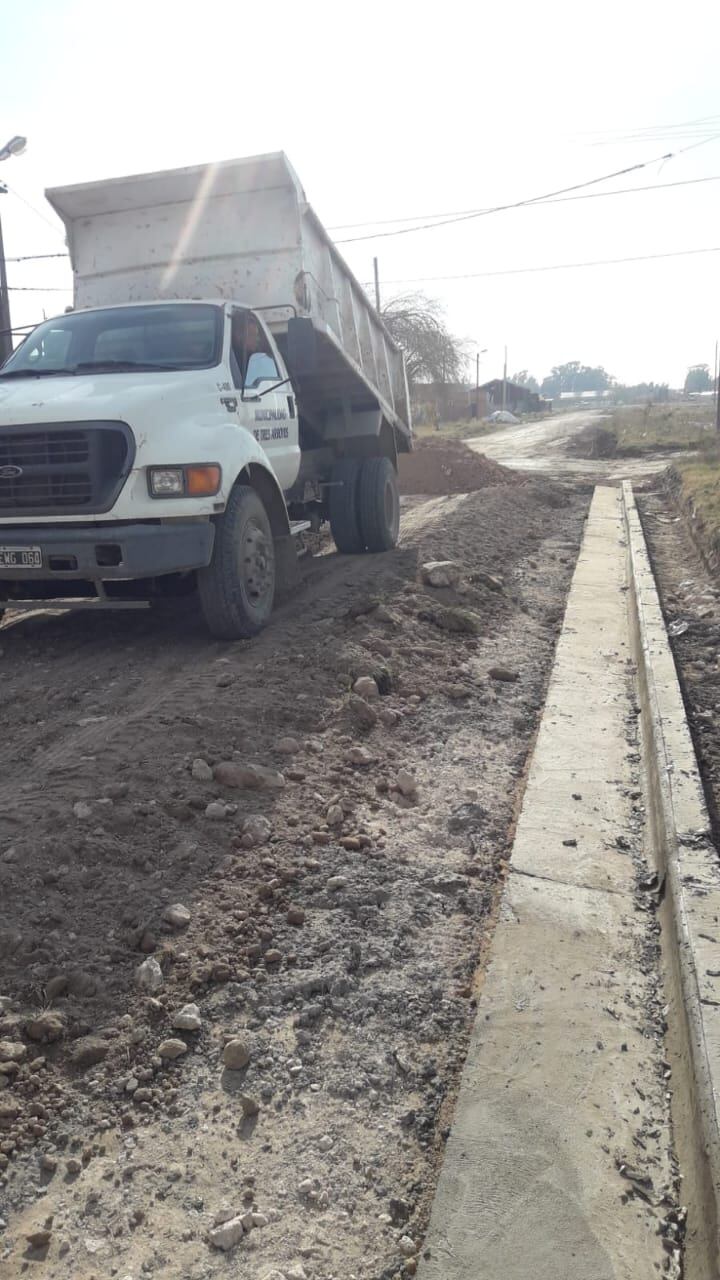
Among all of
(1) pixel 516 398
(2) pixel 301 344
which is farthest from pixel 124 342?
(1) pixel 516 398

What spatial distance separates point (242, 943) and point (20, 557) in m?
3.19

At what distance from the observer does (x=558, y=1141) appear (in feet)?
7.86

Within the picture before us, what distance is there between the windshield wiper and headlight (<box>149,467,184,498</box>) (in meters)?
1.01

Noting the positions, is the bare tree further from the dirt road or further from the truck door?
the truck door

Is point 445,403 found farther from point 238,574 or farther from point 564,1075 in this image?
point 564,1075

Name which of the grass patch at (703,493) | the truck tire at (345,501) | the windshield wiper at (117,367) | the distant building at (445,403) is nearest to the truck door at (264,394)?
the windshield wiper at (117,367)

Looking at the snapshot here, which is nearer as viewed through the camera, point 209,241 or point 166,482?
point 166,482

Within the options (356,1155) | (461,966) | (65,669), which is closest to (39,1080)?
(356,1155)

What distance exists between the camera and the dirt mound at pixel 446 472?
19.4 m

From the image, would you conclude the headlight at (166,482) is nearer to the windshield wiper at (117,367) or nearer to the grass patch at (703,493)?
the windshield wiper at (117,367)

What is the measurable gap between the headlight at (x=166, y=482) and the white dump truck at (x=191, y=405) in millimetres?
13

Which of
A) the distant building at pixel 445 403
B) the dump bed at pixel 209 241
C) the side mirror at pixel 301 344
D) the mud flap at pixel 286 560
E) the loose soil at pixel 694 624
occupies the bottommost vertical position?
the loose soil at pixel 694 624

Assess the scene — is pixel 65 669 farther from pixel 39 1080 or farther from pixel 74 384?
pixel 39 1080

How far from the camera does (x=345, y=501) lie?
9.48 metres
